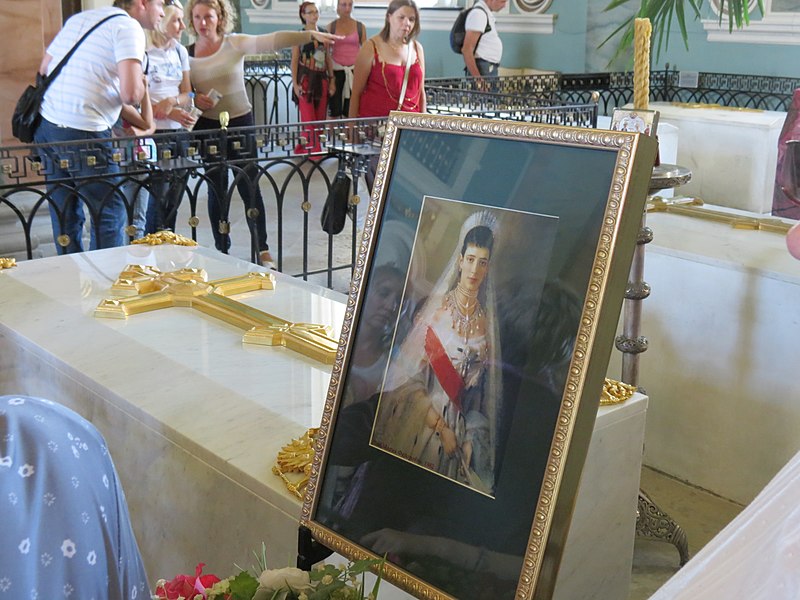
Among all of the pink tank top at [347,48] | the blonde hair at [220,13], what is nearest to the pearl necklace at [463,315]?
the blonde hair at [220,13]

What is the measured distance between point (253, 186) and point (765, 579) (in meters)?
4.20

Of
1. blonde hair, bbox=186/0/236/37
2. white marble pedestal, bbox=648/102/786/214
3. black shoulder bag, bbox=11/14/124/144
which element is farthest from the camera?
blonde hair, bbox=186/0/236/37

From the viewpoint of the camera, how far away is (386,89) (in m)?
5.79

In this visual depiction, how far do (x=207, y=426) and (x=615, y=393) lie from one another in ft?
2.74

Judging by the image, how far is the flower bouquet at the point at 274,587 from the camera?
1.20 metres

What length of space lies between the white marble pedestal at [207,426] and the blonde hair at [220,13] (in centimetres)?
310

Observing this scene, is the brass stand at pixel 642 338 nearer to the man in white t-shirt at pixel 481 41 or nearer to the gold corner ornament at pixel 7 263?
the gold corner ornament at pixel 7 263

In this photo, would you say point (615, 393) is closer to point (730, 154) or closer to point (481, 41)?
point (730, 154)

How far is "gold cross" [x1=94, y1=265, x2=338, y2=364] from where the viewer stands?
2.39 meters

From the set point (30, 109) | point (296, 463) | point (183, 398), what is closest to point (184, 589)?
point (296, 463)

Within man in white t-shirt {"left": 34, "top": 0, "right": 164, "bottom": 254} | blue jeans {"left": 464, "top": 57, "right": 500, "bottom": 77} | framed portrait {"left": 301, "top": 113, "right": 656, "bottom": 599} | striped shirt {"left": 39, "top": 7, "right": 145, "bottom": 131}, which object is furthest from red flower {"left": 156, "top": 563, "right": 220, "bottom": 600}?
blue jeans {"left": 464, "top": 57, "right": 500, "bottom": 77}

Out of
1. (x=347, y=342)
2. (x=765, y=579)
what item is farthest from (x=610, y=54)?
(x=765, y=579)

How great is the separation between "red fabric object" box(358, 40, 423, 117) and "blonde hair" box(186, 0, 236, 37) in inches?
33.0

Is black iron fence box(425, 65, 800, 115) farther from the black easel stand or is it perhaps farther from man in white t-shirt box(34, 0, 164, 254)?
the black easel stand
